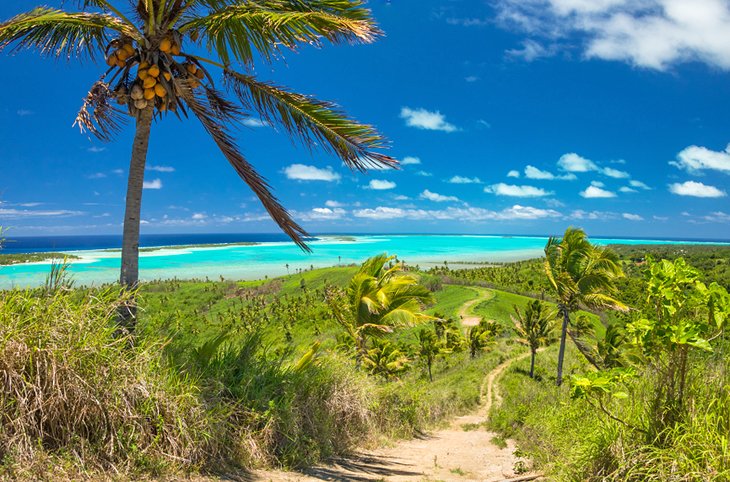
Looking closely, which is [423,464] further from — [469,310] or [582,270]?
[469,310]

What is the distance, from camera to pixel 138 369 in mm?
4715

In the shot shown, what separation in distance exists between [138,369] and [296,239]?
8.39 ft

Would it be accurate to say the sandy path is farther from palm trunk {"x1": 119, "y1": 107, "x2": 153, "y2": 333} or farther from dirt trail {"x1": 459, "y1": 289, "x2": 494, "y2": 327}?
dirt trail {"x1": 459, "y1": 289, "x2": 494, "y2": 327}

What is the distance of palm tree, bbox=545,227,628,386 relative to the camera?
77.2 ft

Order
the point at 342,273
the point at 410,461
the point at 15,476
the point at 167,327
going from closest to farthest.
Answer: the point at 15,476
the point at 167,327
the point at 410,461
the point at 342,273

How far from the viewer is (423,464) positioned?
24.1ft

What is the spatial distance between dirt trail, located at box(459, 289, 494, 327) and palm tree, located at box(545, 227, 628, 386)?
23.6 meters

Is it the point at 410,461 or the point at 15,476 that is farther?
the point at 410,461

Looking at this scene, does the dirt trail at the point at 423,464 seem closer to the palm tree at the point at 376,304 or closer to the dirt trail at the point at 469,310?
the palm tree at the point at 376,304

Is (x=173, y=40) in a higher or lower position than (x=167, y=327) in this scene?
higher

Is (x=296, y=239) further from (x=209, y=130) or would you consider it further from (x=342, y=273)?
(x=342, y=273)

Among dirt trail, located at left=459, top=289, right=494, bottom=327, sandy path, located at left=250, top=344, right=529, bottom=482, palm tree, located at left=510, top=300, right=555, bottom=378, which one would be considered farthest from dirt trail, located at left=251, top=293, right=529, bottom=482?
dirt trail, located at left=459, top=289, right=494, bottom=327

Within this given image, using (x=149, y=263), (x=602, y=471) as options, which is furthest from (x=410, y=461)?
(x=149, y=263)

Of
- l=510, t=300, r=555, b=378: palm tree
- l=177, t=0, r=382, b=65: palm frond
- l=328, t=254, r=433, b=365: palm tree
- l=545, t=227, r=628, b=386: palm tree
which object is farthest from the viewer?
l=510, t=300, r=555, b=378: palm tree
